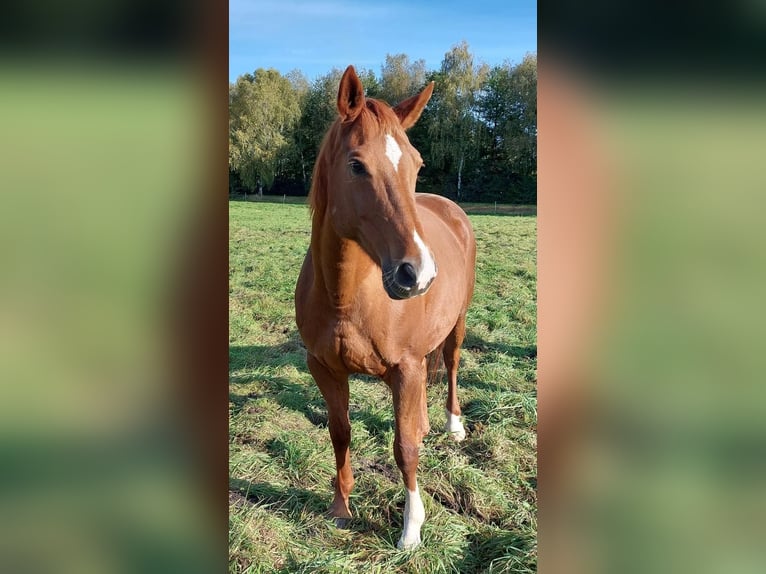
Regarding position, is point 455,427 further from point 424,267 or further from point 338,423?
point 424,267

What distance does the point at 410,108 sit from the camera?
2305 millimetres

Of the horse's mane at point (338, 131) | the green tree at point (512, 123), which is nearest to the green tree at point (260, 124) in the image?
the horse's mane at point (338, 131)

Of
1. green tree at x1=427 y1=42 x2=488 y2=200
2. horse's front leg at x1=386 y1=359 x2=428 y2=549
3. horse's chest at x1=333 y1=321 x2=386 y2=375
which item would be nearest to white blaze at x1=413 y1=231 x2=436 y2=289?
horse's chest at x1=333 y1=321 x2=386 y2=375

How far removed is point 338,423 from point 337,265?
3.81ft

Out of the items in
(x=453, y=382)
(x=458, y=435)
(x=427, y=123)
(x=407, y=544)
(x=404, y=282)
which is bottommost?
(x=407, y=544)

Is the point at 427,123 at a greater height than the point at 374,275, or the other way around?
the point at 427,123

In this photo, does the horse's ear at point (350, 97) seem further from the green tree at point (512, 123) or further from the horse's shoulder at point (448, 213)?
the horse's shoulder at point (448, 213)

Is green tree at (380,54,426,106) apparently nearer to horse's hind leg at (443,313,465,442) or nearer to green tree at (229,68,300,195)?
green tree at (229,68,300,195)

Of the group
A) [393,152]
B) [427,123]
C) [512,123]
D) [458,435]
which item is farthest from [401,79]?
[458,435]
